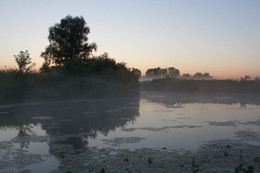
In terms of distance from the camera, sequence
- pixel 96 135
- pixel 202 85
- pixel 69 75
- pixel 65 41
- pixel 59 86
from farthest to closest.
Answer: pixel 202 85
pixel 65 41
pixel 69 75
pixel 59 86
pixel 96 135

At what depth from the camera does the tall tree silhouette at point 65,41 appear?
44.4 metres

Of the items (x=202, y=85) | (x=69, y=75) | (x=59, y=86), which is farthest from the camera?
(x=202, y=85)

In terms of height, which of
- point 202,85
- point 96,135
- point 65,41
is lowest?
point 96,135

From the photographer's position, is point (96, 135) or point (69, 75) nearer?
point (96, 135)

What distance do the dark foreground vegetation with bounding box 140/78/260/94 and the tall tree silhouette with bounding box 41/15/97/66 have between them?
55.6 feet

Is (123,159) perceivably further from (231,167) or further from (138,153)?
(231,167)

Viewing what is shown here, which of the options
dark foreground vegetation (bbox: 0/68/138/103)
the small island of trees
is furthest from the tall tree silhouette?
dark foreground vegetation (bbox: 0/68/138/103)

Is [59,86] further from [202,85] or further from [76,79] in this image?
[202,85]

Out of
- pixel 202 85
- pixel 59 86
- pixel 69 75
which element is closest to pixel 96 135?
pixel 59 86

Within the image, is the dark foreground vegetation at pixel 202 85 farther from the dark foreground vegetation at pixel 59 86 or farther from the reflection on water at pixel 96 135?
→ the reflection on water at pixel 96 135

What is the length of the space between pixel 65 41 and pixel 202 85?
27276mm

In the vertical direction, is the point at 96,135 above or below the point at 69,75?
below

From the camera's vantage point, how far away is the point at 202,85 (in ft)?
166

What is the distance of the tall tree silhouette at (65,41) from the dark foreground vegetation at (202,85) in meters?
16.9
